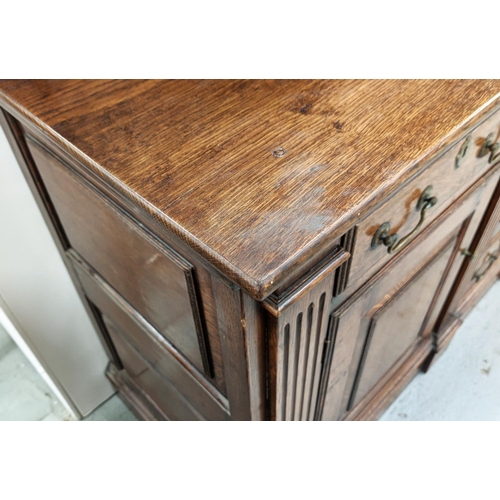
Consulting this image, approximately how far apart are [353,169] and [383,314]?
0.28m

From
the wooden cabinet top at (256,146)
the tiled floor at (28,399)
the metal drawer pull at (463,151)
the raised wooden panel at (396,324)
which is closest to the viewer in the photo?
the wooden cabinet top at (256,146)

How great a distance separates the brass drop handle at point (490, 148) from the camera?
509 millimetres

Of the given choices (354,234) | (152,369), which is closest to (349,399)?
(152,369)

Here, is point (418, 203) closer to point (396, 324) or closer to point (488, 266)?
point (396, 324)

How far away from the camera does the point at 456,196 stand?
1.77 ft

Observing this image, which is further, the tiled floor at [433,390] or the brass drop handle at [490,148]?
the tiled floor at [433,390]

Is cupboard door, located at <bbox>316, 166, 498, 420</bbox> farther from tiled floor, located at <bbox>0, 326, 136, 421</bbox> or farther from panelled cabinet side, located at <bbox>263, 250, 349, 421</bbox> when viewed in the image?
tiled floor, located at <bbox>0, 326, 136, 421</bbox>

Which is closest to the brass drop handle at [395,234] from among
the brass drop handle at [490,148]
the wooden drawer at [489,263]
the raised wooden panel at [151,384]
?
the brass drop handle at [490,148]

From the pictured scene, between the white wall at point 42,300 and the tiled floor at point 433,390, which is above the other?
the white wall at point 42,300

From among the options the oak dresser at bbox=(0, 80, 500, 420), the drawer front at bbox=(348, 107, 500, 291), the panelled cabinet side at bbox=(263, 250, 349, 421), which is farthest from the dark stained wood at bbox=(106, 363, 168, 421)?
the drawer front at bbox=(348, 107, 500, 291)

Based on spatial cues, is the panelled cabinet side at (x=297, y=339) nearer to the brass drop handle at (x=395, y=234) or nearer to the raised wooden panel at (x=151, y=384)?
the brass drop handle at (x=395, y=234)

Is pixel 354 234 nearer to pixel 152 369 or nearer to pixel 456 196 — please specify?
pixel 456 196

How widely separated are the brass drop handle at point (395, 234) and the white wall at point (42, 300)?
42 cm

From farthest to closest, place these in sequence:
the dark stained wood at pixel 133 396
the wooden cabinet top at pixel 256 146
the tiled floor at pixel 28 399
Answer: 1. the tiled floor at pixel 28 399
2. the dark stained wood at pixel 133 396
3. the wooden cabinet top at pixel 256 146
